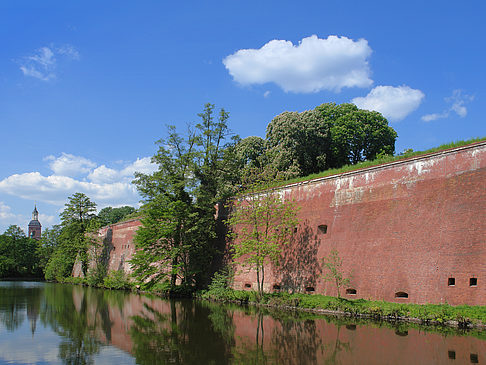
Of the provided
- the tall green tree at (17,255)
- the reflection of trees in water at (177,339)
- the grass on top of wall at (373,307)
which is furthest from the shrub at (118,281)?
the tall green tree at (17,255)

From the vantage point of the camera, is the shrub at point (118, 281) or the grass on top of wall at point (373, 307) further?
the shrub at point (118, 281)

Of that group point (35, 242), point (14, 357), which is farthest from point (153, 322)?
point (35, 242)

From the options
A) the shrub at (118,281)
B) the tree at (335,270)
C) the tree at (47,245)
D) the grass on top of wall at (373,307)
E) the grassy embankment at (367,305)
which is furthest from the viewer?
the tree at (47,245)

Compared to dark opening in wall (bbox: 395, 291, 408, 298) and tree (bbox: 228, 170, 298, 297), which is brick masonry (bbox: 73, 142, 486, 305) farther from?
tree (bbox: 228, 170, 298, 297)

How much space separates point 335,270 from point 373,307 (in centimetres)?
254

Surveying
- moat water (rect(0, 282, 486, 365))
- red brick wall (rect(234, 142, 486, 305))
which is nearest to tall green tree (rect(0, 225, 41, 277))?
moat water (rect(0, 282, 486, 365))

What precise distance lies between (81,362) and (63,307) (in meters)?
13.1

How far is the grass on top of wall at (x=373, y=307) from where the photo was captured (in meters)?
13.5

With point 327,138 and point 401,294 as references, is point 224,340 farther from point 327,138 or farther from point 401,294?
point 327,138

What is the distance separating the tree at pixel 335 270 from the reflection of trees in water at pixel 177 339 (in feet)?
19.3

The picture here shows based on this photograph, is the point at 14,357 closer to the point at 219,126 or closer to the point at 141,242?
the point at 141,242

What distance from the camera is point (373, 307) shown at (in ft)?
52.4

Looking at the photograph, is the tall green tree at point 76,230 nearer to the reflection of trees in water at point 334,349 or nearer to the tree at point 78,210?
the tree at point 78,210

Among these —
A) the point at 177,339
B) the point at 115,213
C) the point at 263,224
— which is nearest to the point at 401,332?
the point at 177,339
